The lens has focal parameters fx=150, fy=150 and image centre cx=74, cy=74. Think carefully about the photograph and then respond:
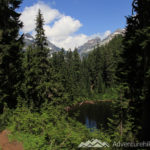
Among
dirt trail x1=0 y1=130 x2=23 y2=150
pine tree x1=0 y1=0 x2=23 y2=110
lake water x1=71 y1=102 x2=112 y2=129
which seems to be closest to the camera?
dirt trail x1=0 y1=130 x2=23 y2=150

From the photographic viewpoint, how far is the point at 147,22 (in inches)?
318

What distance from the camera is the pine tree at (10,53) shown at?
39.1ft

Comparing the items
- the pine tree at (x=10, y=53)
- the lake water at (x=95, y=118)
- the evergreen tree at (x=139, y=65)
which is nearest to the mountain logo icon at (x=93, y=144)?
the evergreen tree at (x=139, y=65)

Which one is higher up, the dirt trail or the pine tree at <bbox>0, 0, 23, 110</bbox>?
the pine tree at <bbox>0, 0, 23, 110</bbox>

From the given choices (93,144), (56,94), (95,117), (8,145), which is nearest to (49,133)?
(93,144)

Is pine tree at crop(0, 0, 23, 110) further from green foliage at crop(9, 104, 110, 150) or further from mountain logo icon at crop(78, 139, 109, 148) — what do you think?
mountain logo icon at crop(78, 139, 109, 148)

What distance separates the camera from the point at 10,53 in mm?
12727

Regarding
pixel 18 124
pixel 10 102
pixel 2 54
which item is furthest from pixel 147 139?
pixel 2 54

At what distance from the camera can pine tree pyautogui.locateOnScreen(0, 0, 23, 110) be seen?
39.1 feet

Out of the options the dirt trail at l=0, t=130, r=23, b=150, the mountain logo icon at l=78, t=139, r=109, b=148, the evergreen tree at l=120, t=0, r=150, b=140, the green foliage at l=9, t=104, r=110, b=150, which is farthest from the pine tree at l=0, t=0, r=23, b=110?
the evergreen tree at l=120, t=0, r=150, b=140

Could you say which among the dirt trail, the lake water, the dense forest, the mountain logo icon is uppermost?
the dense forest

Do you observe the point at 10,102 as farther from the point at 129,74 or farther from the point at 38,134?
the point at 129,74

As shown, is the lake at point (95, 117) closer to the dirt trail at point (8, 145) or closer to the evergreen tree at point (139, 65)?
the evergreen tree at point (139, 65)

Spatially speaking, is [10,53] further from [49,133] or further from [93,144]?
[93,144]
